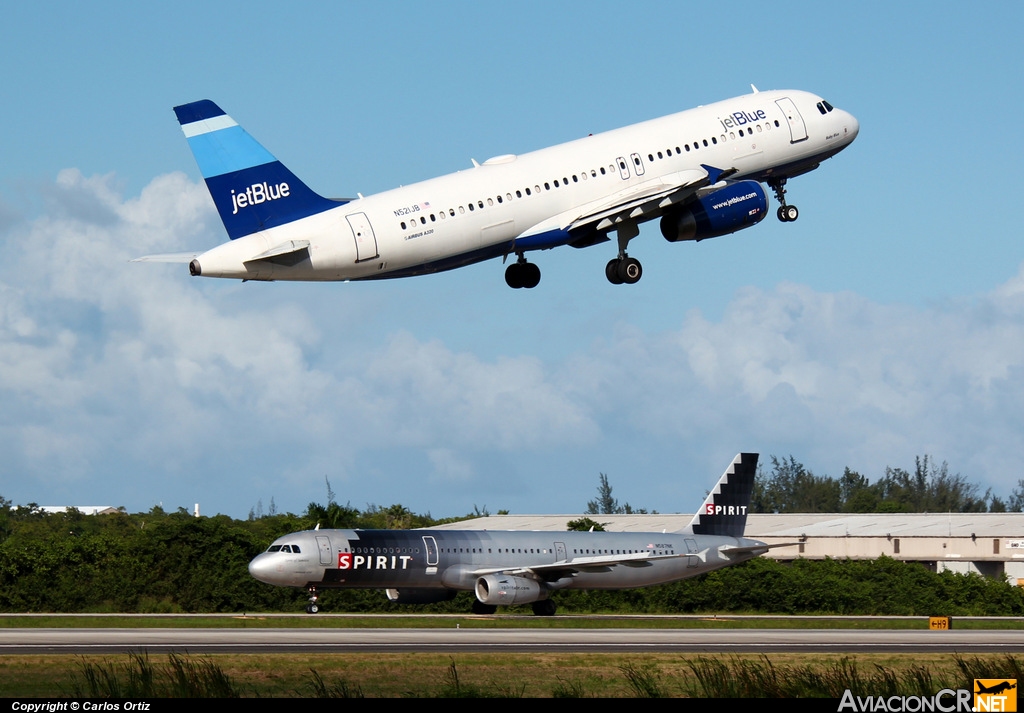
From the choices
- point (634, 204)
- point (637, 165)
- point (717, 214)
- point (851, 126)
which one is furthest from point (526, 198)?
point (851, 126)

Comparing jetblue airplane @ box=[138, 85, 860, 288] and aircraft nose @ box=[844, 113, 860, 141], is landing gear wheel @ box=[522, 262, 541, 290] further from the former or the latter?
aircraft nose @ box=[844, 113, 860, 141]

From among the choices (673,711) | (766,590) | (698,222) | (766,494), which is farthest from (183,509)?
(766,494)

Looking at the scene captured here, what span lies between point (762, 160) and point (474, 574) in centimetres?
2282

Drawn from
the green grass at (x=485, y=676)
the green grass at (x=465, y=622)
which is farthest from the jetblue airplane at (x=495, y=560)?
the green grass at (x=485, y=676)

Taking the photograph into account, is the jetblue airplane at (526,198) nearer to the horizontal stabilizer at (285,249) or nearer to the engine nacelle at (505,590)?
the horizontal stabilizer at (285,249)

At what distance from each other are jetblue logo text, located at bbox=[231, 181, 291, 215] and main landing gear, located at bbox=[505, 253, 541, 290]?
10370 mm

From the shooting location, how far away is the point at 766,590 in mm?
76750

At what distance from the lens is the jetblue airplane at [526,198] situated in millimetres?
43219

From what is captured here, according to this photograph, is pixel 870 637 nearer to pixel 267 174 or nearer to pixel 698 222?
pixel 698 222

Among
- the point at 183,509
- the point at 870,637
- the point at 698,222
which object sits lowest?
the point at 870,637

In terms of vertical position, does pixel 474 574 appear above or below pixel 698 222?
below

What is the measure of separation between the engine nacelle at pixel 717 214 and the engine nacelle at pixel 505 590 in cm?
1975

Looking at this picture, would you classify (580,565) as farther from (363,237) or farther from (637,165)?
(363,237)

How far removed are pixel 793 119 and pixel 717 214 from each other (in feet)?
20.9
